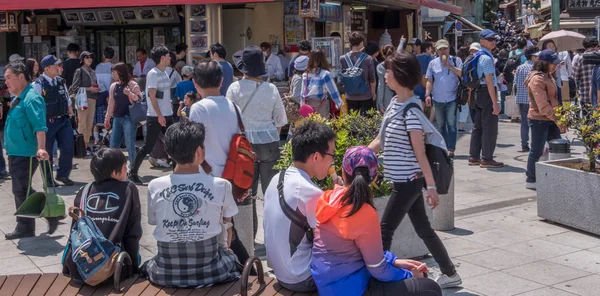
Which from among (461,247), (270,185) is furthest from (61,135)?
(270,185)

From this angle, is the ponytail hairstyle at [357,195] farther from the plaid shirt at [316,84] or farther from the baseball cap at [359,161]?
the plaid shirt at [316,84]

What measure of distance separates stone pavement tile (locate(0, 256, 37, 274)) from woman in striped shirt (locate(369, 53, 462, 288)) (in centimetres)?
315

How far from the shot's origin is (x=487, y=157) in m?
11.3

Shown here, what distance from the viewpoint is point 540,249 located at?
6.98 metres

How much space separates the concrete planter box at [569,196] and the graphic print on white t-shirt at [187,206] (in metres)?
4.24

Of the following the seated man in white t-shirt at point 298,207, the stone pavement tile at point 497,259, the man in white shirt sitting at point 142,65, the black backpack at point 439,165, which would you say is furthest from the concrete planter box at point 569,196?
the man in white shirt sitting at point 142,65

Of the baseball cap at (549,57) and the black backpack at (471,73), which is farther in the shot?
the black backpack at (471,73)

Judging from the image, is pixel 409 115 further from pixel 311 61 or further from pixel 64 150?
pixel 64 150

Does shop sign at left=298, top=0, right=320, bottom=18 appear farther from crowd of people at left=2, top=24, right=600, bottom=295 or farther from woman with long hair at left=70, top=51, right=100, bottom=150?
crowd of people at left=2, top=24, right=600, bottom=295

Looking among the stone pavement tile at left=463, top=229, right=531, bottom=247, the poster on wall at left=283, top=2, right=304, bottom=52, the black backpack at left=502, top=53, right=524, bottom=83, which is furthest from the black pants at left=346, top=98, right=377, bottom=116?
the black backpack at left=502, top=53, right=524, bottom=83

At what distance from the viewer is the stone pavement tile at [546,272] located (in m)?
6.13

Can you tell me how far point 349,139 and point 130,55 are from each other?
40.4 feet

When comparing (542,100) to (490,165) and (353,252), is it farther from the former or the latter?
(353,252)

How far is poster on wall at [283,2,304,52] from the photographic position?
A: 1652 cm
